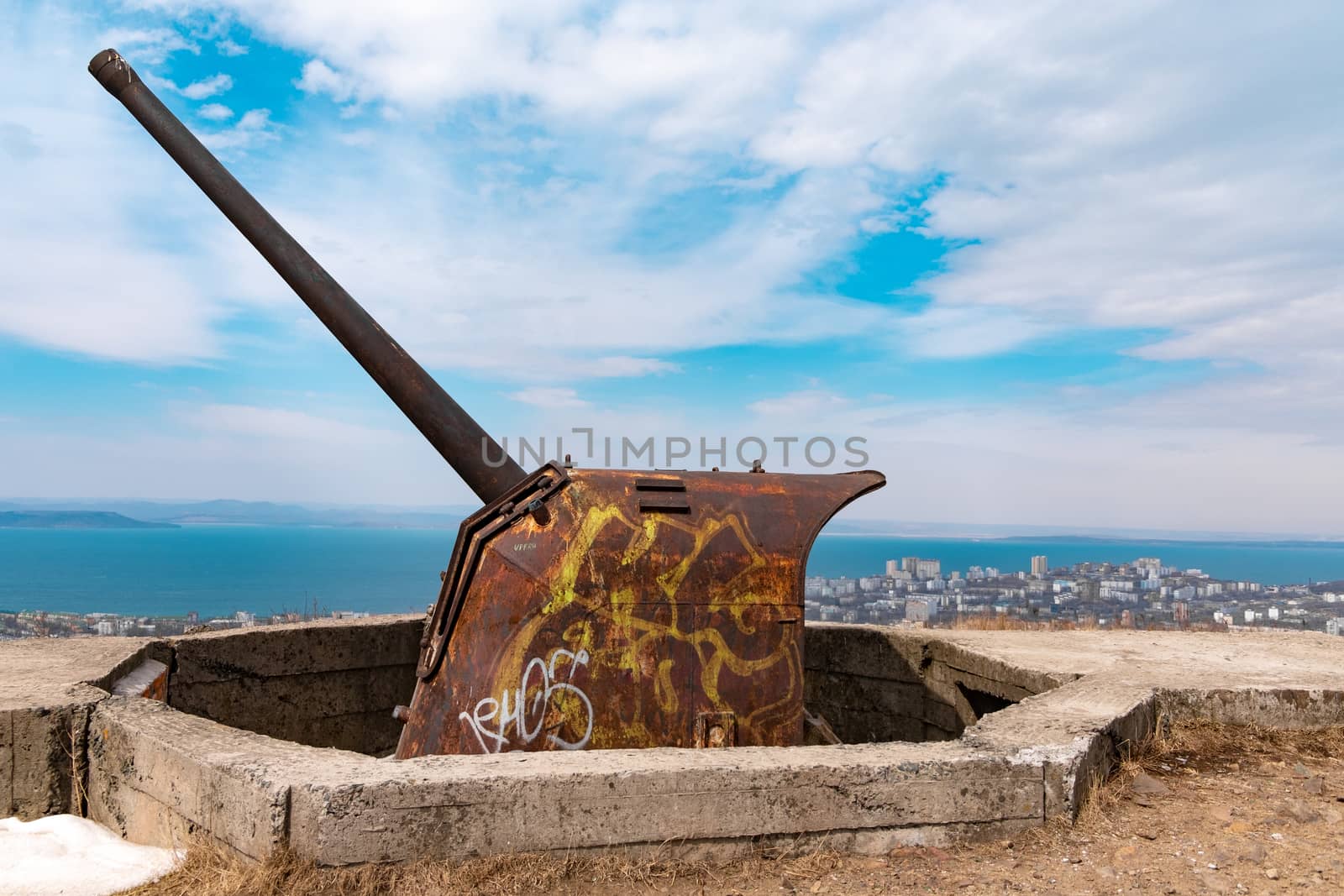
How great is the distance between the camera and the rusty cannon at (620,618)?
12.7 feet

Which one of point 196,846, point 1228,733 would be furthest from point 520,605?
point 1228,733

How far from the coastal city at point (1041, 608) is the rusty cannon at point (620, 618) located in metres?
0.46

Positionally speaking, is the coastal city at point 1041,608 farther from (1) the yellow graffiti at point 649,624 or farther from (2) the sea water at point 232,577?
(2) the sea water at point 232,577

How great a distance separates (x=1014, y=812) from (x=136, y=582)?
9820 cm

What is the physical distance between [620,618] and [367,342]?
206 centimetres

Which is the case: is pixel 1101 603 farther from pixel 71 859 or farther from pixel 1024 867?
pixel 71 859

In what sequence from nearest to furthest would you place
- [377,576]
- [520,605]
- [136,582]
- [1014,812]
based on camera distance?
[1014,812], [520,605], [136,582], [377,576]

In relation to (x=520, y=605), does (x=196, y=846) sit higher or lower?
lower

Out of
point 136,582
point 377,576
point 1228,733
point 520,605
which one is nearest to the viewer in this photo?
point 520,605

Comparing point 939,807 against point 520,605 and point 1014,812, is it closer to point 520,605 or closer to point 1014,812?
point 1014,812

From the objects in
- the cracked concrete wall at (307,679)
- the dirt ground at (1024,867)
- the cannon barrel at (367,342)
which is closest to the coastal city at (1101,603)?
the cannon barrel at (367,342)

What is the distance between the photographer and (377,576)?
96.4 metres

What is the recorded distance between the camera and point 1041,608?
1183cm

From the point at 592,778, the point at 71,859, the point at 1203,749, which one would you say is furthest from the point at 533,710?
the point at 1203,749
